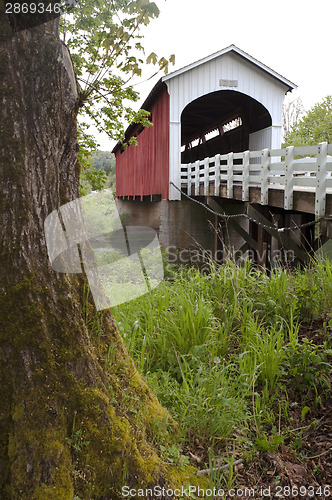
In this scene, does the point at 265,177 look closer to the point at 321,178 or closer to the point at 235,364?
the point at 321,178

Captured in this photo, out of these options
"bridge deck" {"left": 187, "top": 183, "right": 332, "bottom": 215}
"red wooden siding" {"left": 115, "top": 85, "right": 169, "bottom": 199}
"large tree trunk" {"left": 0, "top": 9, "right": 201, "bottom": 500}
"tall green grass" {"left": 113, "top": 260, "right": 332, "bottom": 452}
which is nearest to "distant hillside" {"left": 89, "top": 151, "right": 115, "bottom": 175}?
"red wooden siding" {"left": 115, "top": 85, "right": 169, "bottom": 199}

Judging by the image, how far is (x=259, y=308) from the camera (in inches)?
161

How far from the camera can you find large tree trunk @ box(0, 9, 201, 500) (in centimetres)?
187

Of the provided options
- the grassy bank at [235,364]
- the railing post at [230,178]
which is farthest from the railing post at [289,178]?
the railing post at [230,178]

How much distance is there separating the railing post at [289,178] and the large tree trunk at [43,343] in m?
5.02

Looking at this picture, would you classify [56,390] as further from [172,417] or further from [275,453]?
[275,453]

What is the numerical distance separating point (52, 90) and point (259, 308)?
2845 millimetres

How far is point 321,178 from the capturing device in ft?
18.1

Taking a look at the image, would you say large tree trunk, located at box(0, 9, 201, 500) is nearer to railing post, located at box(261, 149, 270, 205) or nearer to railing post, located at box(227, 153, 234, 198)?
railing post, located at box(261, 149, 270, 205)

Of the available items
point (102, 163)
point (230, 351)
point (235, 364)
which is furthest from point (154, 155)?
point (102, 163)

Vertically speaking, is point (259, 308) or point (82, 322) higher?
point (82, 322)

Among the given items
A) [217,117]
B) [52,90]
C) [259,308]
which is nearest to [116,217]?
[217,117]

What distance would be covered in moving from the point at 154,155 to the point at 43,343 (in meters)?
13.5

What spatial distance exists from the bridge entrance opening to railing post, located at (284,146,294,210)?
7.46 meters
